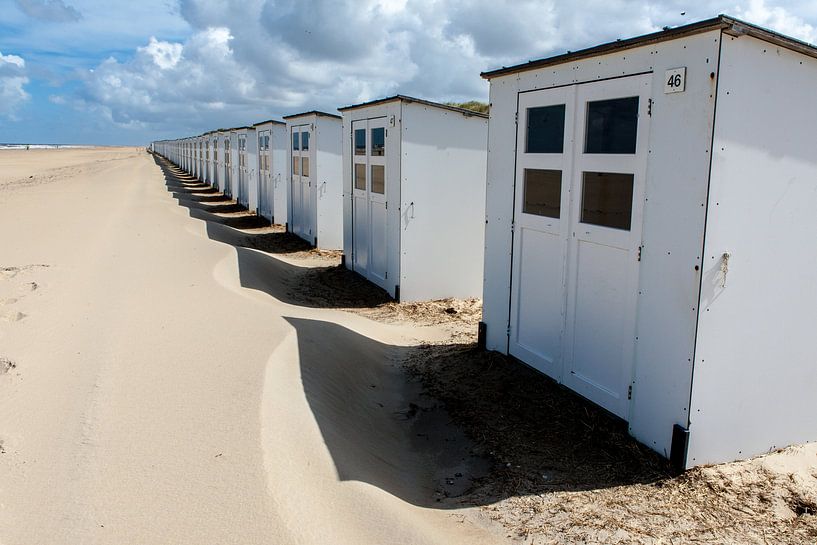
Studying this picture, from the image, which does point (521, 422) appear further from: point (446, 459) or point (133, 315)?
point (133, 315)

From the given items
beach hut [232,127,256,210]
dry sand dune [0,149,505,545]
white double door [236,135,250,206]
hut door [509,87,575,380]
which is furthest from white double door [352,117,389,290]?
white double door [236,135,250,206]

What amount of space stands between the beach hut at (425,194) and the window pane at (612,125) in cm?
464

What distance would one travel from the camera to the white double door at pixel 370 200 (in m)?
10.5

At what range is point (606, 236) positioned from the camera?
5176 millimetres

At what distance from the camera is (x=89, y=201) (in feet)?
66.3

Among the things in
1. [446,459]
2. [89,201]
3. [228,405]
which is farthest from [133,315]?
[89,201]

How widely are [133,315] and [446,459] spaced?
370 centimetres

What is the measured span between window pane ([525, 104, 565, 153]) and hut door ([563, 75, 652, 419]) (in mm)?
252

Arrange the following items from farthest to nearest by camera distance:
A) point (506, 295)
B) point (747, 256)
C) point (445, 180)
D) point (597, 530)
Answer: point (445, 180) < point (506, 295) < point (747, 256) < point (597, 530)

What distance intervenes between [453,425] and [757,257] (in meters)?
2.72

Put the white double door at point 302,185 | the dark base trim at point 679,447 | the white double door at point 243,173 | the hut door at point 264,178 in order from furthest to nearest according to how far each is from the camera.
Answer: the white double door at point 243,173, the hut door at point 264,178, the white double door at point 302,185, the dark base trim at point 679,447

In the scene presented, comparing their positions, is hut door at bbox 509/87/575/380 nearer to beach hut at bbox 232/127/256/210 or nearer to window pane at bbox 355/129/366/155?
window pane at bbox 355/129/366/155

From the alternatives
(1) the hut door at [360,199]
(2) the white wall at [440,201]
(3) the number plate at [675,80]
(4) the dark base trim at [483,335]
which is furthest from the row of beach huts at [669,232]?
(1) the hut door at [360,199]

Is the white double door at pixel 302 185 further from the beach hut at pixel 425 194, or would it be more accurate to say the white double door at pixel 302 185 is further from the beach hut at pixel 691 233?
the beach hut at pixel 691 233
